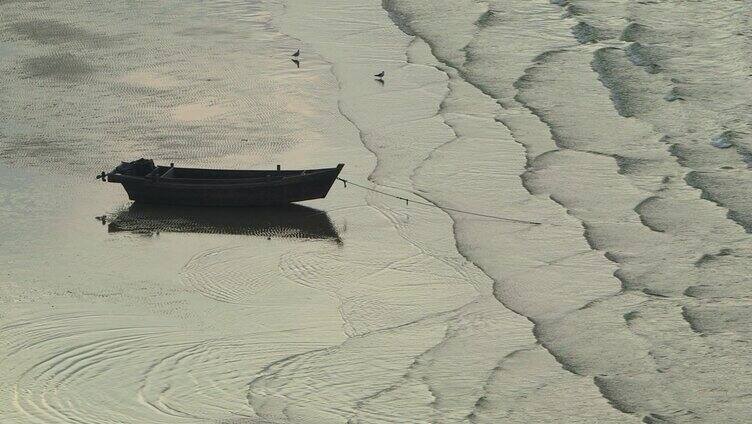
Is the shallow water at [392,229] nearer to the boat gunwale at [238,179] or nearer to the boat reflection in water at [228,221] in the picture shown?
the boat reflection in water at [228,221]

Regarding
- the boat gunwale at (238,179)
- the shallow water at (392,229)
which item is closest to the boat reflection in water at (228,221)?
the shallow water at (392,229)

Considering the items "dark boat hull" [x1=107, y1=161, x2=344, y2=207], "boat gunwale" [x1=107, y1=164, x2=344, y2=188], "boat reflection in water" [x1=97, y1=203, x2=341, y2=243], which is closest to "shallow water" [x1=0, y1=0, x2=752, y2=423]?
"boat reflection in water" [x1=97, y1=203, x2=341, y2=243]

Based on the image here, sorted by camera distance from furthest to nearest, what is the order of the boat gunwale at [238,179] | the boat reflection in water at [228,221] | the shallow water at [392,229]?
the boat gunwale at [238,179]
the boat reflection in water at [228,221]
the shallow water at [392,229]

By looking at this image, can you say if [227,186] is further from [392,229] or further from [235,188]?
[392,229]

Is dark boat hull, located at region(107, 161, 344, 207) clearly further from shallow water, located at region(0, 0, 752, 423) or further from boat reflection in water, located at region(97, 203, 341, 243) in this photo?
shallow water, located at region(0, 0, 752, 423)

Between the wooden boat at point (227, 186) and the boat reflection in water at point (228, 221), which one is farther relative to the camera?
the wooden boat at point (227, 186)

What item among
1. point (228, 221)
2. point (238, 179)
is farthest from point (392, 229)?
point (238, 179)

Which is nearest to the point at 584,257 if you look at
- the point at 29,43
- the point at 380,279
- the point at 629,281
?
the point at 629,281
